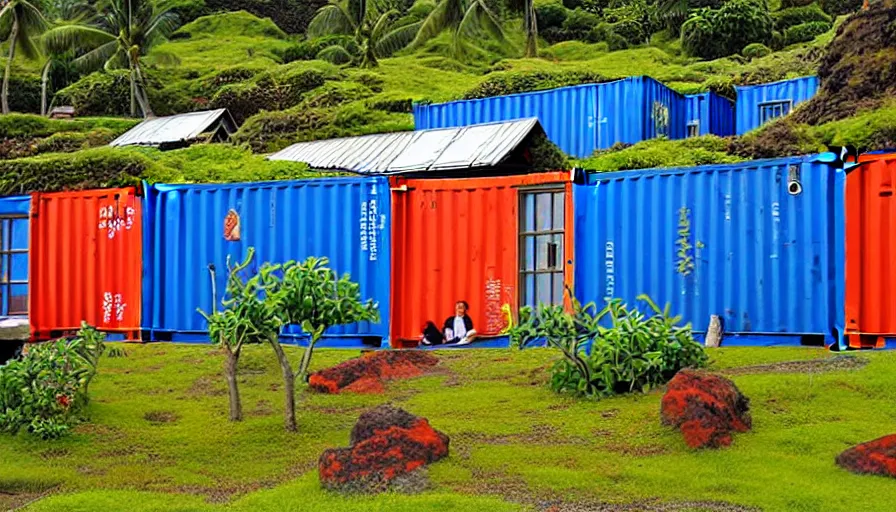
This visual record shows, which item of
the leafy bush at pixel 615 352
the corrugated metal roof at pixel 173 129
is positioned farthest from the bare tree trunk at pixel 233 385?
the corrugated metal roof at pixel 173 129

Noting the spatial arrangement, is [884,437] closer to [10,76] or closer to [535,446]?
[535,446]

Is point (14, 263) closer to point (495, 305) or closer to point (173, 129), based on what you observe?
point (495, 305)

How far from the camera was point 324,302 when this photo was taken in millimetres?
9078

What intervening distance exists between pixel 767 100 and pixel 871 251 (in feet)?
48.1

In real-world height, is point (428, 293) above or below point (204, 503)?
above

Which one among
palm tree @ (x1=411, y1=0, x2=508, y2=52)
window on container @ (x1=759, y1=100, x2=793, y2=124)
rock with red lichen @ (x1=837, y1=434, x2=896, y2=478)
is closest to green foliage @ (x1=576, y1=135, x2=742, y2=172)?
window on container @ (x1=759, y1=100, x2=793, y2=124)

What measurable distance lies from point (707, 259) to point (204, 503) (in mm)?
6327

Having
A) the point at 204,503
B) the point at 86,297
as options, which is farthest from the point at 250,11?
the point at 204,503

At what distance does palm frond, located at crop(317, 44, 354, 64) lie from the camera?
145ft

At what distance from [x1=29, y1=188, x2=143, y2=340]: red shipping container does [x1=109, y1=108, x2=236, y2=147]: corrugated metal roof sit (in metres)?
14.2

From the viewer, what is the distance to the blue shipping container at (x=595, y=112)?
861 inches

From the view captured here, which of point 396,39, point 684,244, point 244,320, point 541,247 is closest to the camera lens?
point 244,320

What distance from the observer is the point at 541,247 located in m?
12.4

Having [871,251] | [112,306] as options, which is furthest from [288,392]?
[112,306]
